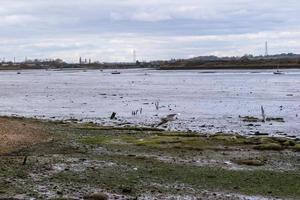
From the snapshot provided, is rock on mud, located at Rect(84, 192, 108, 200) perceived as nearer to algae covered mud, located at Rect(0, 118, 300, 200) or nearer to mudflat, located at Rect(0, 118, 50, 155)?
algae covered mud, located at Rect(0, 118, 300, 200)

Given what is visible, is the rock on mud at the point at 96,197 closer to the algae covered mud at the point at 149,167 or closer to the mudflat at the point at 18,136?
the algae covered mud at the point at 149,167

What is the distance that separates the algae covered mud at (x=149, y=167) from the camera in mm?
15766

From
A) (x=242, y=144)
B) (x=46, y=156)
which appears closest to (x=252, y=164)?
(x=242, y=144)

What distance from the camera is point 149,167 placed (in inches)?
773

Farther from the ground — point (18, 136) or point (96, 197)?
point (96, 197)

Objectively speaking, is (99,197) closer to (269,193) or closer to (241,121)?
(269,193)

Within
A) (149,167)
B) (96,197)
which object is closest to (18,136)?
(149,167)

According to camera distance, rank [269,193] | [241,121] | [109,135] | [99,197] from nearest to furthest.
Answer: [99,197]
[269,193]
[109,135]
[241,121]

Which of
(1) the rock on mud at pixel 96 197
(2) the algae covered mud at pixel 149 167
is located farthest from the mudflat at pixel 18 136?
(1) the rock on mud at pixel 96 197

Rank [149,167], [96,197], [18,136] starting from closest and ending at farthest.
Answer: [96,197], [149,167], [18,136]

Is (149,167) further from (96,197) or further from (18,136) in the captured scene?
(18,136)

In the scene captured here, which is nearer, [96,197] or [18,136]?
[96,197]

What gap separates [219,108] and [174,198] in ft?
131

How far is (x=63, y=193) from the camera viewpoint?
1523 centimetres
